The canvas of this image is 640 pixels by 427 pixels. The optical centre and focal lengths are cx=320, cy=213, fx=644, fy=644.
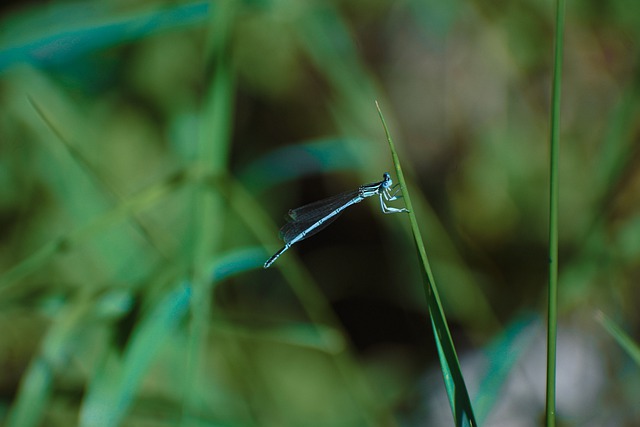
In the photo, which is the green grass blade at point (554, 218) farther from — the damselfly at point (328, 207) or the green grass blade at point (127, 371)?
the damselfly at point (328, 207)

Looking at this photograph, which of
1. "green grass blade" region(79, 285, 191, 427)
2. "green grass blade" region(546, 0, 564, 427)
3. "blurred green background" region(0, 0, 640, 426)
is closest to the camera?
"green grass blade" region(546, 0, 564, 427)

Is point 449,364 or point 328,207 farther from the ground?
point 328,207

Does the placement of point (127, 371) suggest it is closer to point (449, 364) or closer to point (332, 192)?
point (449, 364)

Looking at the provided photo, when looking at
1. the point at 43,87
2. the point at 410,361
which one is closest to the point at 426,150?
the point at 410,361

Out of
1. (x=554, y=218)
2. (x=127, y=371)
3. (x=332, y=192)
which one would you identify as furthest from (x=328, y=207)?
(x=554, y=218)

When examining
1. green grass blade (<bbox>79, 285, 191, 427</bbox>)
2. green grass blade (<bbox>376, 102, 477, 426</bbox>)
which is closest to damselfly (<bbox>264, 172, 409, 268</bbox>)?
green grass blade (<bbox>79, 285, 191, 427</bbox>)

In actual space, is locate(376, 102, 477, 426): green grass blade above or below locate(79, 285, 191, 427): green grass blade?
below

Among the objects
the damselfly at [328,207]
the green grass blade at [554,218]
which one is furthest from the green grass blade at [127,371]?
the green grass blade at [554,218]

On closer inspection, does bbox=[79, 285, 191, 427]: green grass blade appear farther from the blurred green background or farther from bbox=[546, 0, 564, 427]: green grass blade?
bbox=[546, 0, 564, 427]: green grass blade

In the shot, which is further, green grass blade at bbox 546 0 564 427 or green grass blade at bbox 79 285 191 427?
green grass blade at bbox 79 285 191 427
